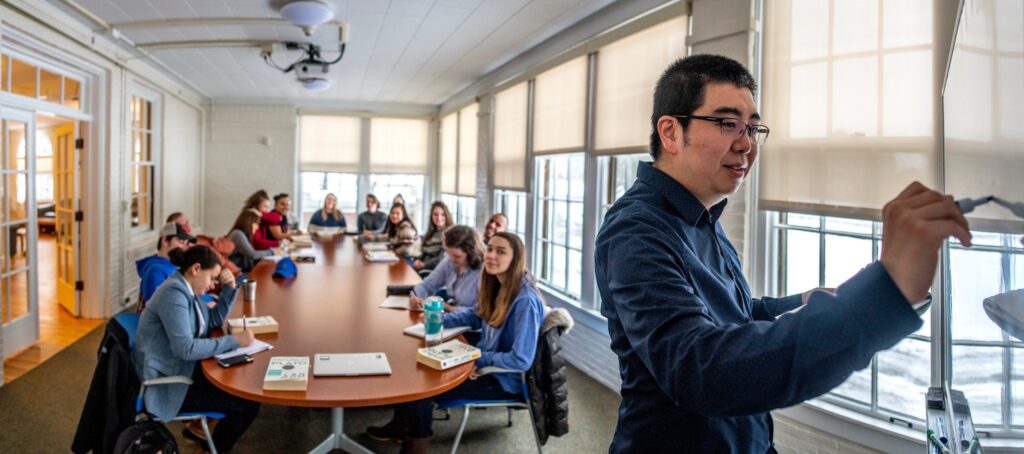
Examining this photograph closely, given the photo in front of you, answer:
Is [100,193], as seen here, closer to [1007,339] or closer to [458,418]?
[458,418]

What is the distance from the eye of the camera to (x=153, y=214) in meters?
8.03

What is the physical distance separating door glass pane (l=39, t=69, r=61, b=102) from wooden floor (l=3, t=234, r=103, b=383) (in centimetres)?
139

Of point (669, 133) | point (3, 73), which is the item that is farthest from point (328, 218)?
point (669, 133)

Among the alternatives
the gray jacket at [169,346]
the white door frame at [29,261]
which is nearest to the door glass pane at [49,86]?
the white door frame at [29,261]

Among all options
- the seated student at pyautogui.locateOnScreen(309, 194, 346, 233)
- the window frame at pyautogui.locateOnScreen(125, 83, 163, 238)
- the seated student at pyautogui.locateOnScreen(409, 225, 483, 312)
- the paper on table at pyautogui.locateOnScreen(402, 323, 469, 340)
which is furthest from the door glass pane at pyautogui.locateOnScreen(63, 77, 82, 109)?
the paper on table at pyautogui.locateOnScreen(402, 323, 469, 340)

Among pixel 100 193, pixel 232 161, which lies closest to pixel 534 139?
pixel 100 193

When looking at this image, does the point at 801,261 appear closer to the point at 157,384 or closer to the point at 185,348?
the point at 185,348

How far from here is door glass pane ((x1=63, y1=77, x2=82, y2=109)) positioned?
551 cm

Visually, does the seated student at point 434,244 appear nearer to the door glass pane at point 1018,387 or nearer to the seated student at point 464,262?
the seated student at point 464,262

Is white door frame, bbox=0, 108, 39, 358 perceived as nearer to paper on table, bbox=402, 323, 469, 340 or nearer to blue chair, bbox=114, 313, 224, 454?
blue chair, bbox=114, 313, 224, 454

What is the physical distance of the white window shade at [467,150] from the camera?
8297 mm

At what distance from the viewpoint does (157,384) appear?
2531mm

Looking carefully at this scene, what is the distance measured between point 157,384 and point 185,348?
8.9 inches

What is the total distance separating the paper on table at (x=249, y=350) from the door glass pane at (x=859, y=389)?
2.61 meters
